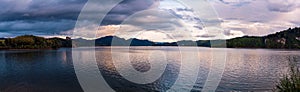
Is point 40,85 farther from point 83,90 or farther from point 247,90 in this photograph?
point 247,90

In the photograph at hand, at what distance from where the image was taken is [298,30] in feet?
655

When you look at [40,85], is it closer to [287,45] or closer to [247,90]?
[247,90]

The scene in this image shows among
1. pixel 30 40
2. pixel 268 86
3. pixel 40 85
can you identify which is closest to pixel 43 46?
pixel 30 40

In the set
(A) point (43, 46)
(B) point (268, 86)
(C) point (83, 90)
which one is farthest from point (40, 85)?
(A) point (43, 46)

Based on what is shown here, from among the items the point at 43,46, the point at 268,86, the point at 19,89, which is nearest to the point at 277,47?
the point at 43,46

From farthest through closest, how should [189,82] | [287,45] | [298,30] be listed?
[298,30]
[287,45]
[189,82]

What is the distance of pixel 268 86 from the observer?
28.8 m

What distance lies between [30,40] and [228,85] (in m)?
161

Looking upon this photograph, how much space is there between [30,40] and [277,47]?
157 metres

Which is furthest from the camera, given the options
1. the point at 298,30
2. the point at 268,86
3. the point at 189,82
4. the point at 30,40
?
the point at 298,30

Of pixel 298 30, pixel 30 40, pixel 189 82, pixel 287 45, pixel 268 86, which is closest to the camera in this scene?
pixel 268 86

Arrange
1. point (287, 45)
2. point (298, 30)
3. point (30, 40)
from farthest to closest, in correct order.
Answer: point (298, 30)
point (287, 45)
point (30, 40)

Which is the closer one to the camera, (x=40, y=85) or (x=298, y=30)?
(x=40, y=85)

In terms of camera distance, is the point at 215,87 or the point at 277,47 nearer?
the point at 215,87
